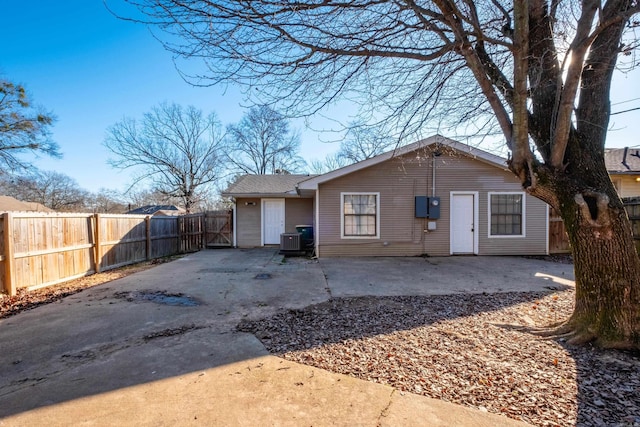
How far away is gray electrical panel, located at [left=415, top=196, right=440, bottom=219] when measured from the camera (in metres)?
9.34

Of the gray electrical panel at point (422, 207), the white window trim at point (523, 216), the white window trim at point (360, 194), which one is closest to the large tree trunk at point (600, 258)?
the gray electrical panel at point (422, 207)

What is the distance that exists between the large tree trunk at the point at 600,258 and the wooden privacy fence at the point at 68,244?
835cm

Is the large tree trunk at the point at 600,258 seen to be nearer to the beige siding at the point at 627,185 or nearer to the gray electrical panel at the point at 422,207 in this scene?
the gray electrical panel at the point at 422,207

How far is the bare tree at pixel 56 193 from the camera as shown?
25.3 m

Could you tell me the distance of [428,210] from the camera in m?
9.36

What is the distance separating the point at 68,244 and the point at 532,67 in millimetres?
9136

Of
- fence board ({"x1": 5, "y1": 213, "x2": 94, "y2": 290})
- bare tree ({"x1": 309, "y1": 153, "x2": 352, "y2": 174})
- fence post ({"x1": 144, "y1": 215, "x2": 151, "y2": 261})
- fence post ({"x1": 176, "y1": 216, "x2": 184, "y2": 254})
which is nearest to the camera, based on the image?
fence board ({"x1": 5, "y1": 213, "x2": 94, "y2": 290})

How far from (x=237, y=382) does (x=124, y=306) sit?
3.22 m

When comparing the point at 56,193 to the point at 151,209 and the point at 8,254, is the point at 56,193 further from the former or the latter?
the point at 8,254

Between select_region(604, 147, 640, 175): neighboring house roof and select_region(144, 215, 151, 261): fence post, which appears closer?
select_region(144, 215, 151, 261): fence post

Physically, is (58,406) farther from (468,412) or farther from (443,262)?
(443,262)

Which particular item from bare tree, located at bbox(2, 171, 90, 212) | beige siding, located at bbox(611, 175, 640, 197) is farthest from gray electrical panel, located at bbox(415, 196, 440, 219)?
bare tree, located at bbox(2, 171, 90, 212)

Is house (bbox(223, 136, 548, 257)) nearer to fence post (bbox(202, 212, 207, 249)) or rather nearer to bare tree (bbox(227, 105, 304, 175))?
fence post (bbox(202, 212, 207, 249))

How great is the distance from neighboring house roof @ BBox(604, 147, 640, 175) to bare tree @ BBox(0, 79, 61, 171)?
25064 millimetres
